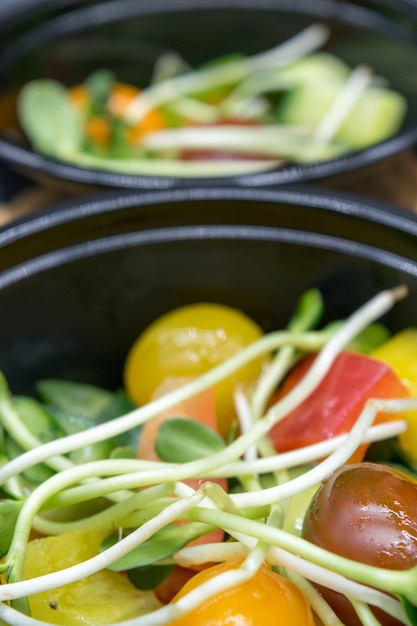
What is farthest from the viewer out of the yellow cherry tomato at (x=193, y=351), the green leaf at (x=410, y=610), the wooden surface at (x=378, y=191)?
the wooden surface at (x=378, y=191)

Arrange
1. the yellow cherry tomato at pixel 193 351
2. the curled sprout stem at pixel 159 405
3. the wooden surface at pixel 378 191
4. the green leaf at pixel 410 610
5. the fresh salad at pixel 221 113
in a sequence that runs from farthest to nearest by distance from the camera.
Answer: the fresh salad at pixel 221 113
the wooden surface at pixel 378 191
the yellow cherry tomato at pixel 193 351
the curled sprout stem at pixel 159 405
the green leaf at pixel 410 610

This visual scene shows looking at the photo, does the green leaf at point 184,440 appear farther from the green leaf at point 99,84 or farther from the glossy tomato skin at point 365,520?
the green leaf at point 99,84

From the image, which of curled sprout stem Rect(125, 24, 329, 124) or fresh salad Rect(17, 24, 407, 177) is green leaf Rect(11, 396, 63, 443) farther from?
curled sprout stem Rect(125, 24, 329, 124)

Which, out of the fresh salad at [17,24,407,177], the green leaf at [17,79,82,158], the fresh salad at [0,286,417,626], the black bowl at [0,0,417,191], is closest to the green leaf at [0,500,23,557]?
the fresh salad at [0,286,417,626]

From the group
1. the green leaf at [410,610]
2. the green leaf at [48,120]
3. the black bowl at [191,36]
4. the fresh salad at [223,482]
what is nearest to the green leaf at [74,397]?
the fresh salad at [223,482]

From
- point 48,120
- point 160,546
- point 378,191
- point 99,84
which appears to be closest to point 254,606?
point 160,546

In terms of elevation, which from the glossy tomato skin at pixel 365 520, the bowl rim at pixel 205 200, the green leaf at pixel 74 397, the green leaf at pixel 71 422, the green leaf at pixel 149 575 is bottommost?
the green leaf at pixel 74 397
